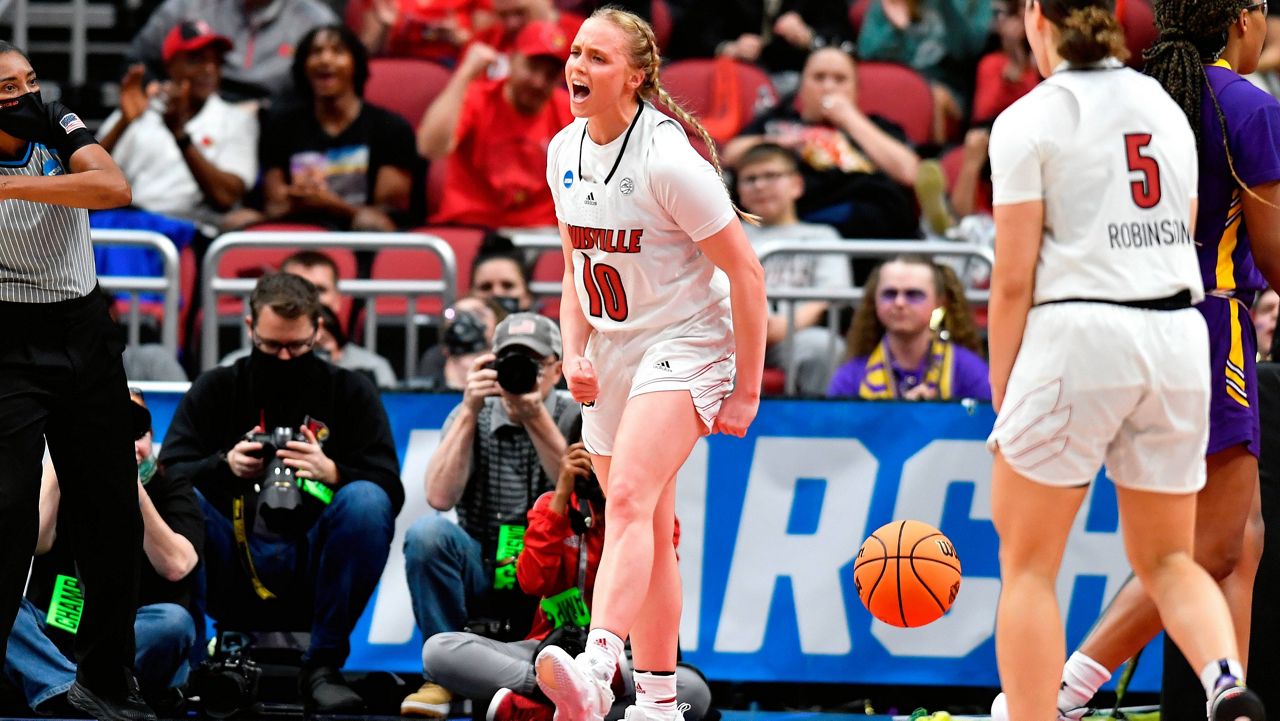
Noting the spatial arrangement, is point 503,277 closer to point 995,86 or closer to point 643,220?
point 643,220

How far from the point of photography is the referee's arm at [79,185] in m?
4.89

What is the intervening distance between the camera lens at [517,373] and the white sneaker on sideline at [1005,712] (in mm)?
2054

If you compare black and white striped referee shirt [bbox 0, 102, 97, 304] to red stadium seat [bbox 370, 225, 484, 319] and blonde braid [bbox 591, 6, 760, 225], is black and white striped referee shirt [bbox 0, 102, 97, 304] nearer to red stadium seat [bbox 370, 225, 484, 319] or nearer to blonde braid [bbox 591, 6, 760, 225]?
blonde braid [bbox 591, 6, 760, 225]

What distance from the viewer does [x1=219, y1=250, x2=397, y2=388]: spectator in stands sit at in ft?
24.1

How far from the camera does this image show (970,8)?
10750mm

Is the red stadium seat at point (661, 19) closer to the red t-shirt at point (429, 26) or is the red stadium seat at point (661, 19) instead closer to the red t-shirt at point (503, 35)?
the red t-shirt at point (503, 35)

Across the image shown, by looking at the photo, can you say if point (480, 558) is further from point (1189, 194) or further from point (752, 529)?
point (1189, 194)

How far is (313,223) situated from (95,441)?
4.03m

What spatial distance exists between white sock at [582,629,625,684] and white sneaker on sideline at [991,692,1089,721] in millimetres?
1024

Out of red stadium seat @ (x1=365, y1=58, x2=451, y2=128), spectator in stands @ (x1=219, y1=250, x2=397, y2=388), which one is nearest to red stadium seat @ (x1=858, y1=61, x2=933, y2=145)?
red stadium seat @ (x1=365, y1=58, x2=451, y2=128)

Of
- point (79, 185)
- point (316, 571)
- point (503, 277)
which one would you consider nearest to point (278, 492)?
point (316, 571)

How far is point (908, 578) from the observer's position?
5309 mm

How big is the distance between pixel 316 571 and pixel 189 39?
4431mm

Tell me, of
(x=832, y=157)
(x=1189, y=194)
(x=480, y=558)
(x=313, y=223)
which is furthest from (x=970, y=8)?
(x=1189, y=194)
